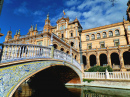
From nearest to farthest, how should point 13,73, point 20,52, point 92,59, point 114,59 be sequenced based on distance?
point 13,73 → point 20,52 → point 114,59 → point 92,59

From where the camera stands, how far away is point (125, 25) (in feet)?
90.1

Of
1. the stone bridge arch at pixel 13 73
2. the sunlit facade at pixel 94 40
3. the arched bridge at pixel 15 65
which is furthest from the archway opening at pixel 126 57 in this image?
the stone bridge arch at pixel 13 73

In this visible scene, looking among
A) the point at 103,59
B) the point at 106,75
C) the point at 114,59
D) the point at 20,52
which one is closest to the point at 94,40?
the point at 103,59

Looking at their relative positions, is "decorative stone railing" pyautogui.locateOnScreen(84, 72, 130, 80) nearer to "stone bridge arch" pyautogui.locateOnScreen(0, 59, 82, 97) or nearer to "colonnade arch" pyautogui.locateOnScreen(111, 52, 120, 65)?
"stone bridge arch" pyautogui.locateOnScreen(0, 59, 82, 97)

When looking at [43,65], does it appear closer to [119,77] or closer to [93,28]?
[119,77]

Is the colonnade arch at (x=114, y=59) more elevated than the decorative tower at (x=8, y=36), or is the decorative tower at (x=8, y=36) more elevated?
the decorative tower at (x=8, y=36)

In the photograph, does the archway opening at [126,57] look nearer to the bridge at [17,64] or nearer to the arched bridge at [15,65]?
the bridge at [17,64]

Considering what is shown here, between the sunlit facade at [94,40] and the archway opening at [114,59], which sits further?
the archway opening at [114,59]

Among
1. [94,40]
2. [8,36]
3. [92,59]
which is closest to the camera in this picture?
[8,36]

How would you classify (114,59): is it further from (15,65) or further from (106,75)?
(15,65)

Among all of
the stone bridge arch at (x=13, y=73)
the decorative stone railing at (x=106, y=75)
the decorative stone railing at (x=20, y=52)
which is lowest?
the decorative stone railing at (x=106, y=75)

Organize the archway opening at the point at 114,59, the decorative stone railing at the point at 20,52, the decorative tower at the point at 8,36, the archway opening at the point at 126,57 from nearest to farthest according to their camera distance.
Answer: the decorative stone railing at the point at 20,52 → the archway opening at the point at 126,57 → the decorative tower at the point at 8,36 → the archway opening at the point at 114,59

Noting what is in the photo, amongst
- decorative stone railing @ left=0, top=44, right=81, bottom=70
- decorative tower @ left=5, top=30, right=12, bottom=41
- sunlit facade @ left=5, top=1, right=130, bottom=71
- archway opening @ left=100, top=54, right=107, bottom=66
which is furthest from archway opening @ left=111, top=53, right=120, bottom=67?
decorative tower @ left=5, top=30, right=12, bottom=41

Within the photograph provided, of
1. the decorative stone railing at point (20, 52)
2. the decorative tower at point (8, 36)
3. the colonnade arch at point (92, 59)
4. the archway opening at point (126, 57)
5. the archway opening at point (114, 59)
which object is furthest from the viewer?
the colonnade arch at point (92, 59)
